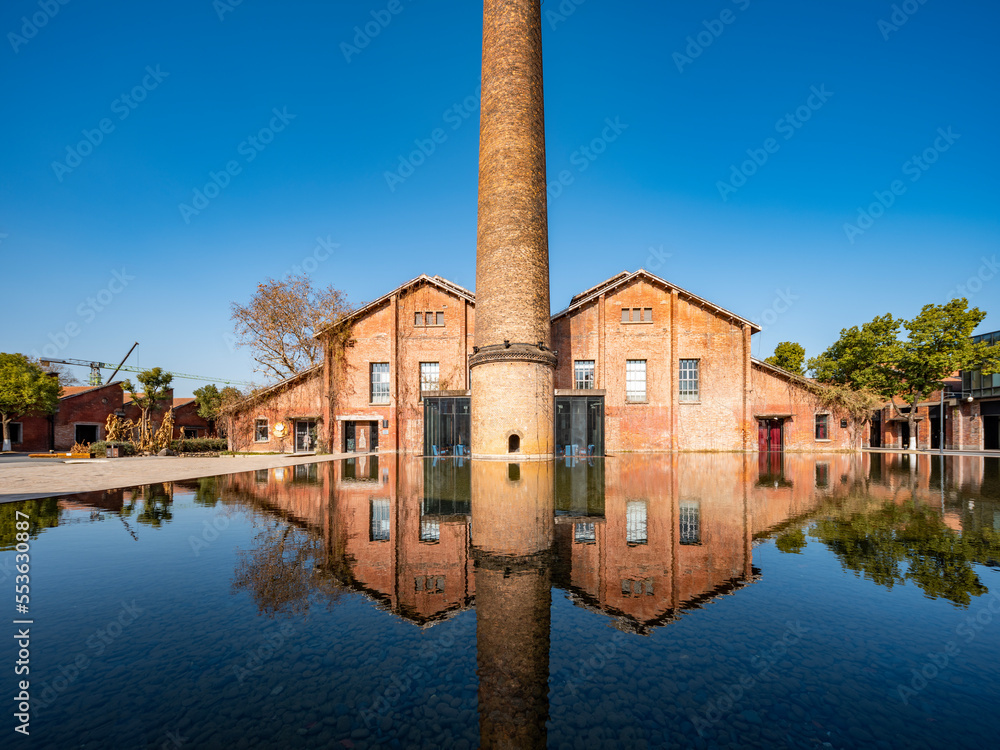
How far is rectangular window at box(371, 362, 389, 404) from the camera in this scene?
91.9 ft

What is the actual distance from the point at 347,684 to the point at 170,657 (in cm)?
136

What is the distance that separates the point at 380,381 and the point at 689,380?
1840 centimetres

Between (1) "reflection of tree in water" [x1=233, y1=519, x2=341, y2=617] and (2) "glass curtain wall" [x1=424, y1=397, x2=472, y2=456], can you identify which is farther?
(2) "glass curtain wall" [x1=424, y1=397, x2=472, y2=456]

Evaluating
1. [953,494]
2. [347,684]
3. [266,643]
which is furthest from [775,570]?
[953,494]

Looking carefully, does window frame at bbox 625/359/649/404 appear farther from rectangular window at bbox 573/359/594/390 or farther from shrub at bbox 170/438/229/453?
shrub at bbox 170/438/229/453

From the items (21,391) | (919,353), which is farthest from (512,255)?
(21,391)

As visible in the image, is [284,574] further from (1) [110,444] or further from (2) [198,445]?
(2) [198,445]

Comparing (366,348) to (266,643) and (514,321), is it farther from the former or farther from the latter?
(266,643)

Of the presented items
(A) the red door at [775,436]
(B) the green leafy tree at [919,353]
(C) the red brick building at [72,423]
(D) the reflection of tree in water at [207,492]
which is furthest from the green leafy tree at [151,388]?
(B) the green leafy tree at [919,353]

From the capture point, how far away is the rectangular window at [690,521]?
6145mm

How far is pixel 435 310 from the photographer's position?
2791 cm

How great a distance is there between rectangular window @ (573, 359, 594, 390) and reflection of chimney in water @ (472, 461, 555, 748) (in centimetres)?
1981

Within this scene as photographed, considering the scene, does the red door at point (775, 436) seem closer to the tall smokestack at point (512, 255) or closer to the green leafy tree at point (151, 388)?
the tall smokestack at point (512, 255)

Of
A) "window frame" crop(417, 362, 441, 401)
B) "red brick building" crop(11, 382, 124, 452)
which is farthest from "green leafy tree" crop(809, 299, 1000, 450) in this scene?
"red brick building" crop(11, 382, 124, 452)
